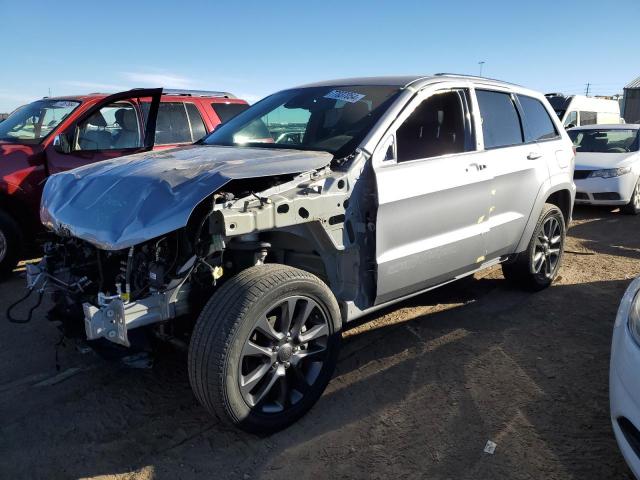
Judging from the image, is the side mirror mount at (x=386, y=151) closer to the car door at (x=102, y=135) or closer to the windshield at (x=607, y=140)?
the car door at (x=102, y=135)

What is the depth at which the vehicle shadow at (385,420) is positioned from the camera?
8.50 feet

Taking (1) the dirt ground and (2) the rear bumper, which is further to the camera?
(2) the rear bumper

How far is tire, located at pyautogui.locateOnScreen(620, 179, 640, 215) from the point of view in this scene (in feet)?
30.2

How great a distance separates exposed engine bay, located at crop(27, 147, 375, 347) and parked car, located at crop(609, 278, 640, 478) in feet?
4.48

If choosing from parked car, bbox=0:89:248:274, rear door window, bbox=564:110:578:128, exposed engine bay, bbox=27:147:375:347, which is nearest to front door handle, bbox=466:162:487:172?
exposed engine bay, bbox=27:147:375:347

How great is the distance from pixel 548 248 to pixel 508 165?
1.28 metres

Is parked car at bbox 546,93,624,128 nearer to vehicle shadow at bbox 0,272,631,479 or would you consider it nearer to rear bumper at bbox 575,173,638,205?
rear bumper at bbox 575,173,638,205

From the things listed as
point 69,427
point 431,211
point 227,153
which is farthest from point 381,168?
point 69,427

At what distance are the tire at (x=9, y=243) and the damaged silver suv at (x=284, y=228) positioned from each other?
2.40 meters

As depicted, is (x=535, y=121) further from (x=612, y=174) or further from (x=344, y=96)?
(x=612, y=174)

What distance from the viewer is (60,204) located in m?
3.19

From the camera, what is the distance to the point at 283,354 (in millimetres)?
2848

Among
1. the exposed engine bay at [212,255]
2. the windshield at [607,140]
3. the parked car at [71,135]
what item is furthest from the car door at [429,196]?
the windshield at [607,140]

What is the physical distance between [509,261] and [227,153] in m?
2.69
